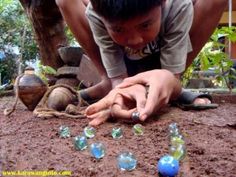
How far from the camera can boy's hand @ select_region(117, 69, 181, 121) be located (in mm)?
1328

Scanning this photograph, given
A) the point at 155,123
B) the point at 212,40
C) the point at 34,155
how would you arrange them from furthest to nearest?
the point at 212,40, the point at 155,123, the point at 34,155

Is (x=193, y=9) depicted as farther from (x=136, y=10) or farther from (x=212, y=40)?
(x=212, y=40)

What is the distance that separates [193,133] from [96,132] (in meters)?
0.29

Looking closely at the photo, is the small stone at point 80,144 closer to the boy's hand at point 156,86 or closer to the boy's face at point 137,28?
the boy's hand at point 156,86

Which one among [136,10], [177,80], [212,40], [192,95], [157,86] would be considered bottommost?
[212,40]

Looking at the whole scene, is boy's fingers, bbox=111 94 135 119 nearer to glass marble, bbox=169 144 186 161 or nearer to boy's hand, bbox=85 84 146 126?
boy's hand, bbox=85 84 146 126

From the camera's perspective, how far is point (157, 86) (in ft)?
4.54

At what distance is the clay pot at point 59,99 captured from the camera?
1.64 m

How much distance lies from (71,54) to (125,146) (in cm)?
202

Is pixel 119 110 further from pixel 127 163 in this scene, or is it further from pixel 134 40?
pixel 127 163

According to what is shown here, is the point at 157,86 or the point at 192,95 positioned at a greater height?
the point at 157,86

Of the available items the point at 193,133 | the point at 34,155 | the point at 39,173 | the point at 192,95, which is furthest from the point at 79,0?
the point at 39,173

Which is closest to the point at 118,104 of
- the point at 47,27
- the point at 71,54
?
the point at 71,54

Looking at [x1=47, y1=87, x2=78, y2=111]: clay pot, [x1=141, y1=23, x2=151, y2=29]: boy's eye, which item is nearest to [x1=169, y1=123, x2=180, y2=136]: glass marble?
[x1=141, y1=23, x2=151, y2=29]: boy's eye
